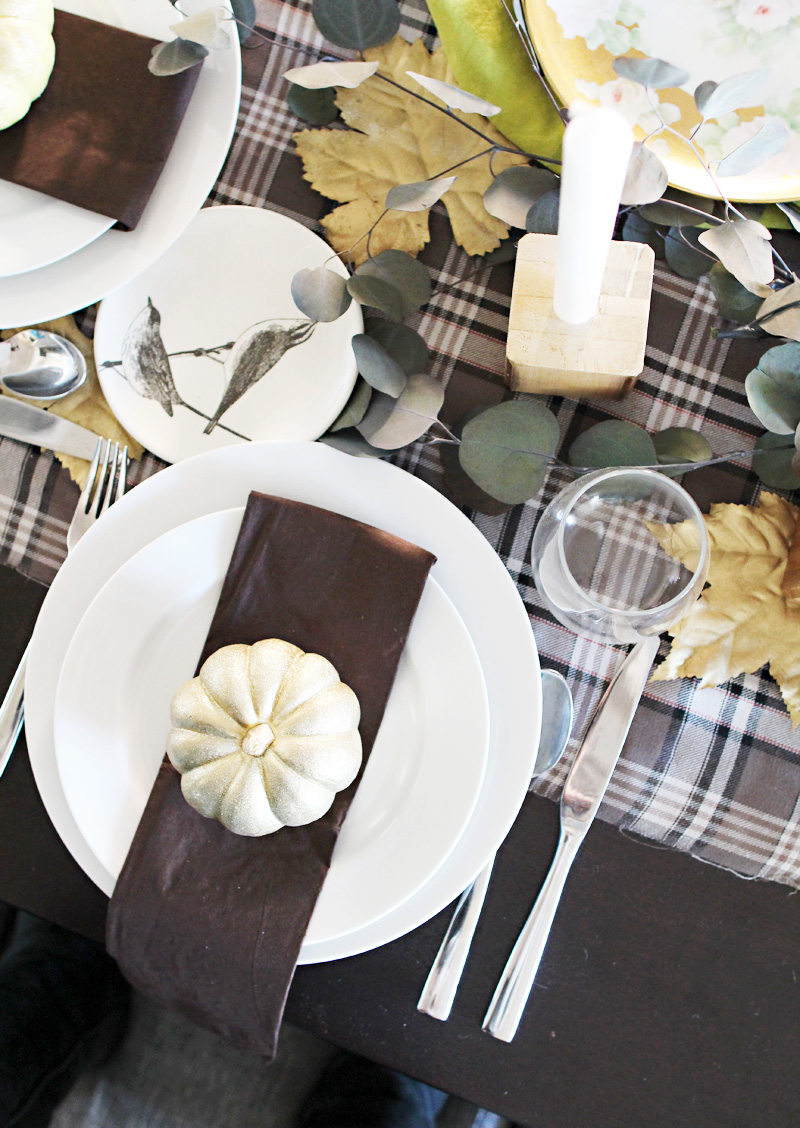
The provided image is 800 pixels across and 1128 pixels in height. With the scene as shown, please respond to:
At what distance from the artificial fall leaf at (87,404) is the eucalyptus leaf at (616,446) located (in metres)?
0.35

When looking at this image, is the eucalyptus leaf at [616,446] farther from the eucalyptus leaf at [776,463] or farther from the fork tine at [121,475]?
A: the fork tine at [121,475]

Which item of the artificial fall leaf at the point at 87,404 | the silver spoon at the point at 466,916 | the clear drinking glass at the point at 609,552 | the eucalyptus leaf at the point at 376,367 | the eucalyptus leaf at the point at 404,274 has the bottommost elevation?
the silver spoon at the point at 466,916

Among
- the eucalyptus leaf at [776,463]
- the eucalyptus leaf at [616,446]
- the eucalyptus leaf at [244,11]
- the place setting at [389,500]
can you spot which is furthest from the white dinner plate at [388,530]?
the eucalyptus leaf at [244,11]

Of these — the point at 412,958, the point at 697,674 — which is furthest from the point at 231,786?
the point at 697,674

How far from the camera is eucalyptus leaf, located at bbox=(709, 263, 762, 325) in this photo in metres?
0.57

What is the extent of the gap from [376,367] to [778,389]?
265 millimetres

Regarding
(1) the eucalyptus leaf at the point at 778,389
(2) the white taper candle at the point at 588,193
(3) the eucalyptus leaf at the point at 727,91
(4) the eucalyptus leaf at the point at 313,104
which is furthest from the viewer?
(4) the eucalyptus leaf at the point at 313,104

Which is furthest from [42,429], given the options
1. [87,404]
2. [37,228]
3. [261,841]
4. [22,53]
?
[261,841]

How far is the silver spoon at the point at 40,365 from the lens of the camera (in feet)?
2.03

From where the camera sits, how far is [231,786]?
0.50 m

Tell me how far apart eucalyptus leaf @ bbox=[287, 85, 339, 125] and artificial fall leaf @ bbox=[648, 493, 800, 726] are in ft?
1.39

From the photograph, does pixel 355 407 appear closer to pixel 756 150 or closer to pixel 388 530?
pixel 388 530

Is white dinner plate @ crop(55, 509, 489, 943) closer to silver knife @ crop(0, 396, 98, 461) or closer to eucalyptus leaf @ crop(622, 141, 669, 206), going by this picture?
silver knife @ crop(0, 396, 98, 461)

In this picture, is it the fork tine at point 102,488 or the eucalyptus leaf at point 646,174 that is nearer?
the eucalyptus leaf at point 646,174
